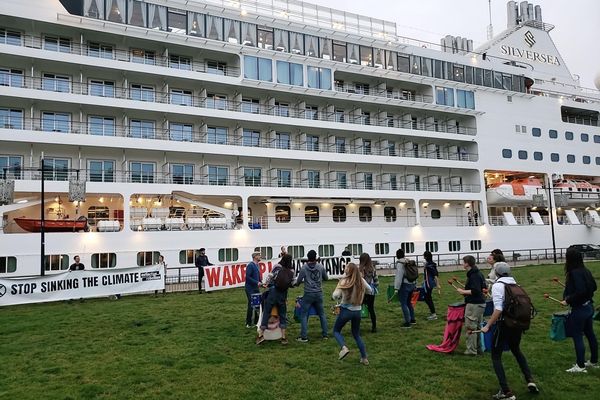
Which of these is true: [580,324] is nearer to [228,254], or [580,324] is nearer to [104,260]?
[228,254]

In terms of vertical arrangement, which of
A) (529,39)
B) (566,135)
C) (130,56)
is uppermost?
(529,39)

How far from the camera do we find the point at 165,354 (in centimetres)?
891

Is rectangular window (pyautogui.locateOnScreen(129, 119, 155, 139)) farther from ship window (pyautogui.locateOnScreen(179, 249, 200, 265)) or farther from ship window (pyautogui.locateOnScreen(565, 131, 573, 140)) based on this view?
ship window (pyautogui.locateOnScreen(565, 131, 573, 140))

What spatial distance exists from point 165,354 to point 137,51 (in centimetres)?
2528

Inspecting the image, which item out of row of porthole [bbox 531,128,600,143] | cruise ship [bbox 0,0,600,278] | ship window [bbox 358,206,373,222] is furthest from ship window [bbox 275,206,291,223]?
row of porthole [bbox 531,128,600,143]

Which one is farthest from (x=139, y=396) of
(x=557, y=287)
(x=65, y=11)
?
(x=65, y=11)

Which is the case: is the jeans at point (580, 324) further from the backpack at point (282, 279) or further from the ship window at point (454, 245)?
the ship window at point (454, 245)

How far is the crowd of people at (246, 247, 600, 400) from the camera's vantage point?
6117mm

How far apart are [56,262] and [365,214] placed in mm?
20927

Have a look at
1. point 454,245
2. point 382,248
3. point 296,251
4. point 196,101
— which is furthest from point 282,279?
point 454,245

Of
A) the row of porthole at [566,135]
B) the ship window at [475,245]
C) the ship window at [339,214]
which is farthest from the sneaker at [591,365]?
the row of porthole at [566,135]

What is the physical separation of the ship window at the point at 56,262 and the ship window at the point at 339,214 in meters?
17.7

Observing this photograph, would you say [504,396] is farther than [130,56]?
No

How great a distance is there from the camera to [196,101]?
3061cm
